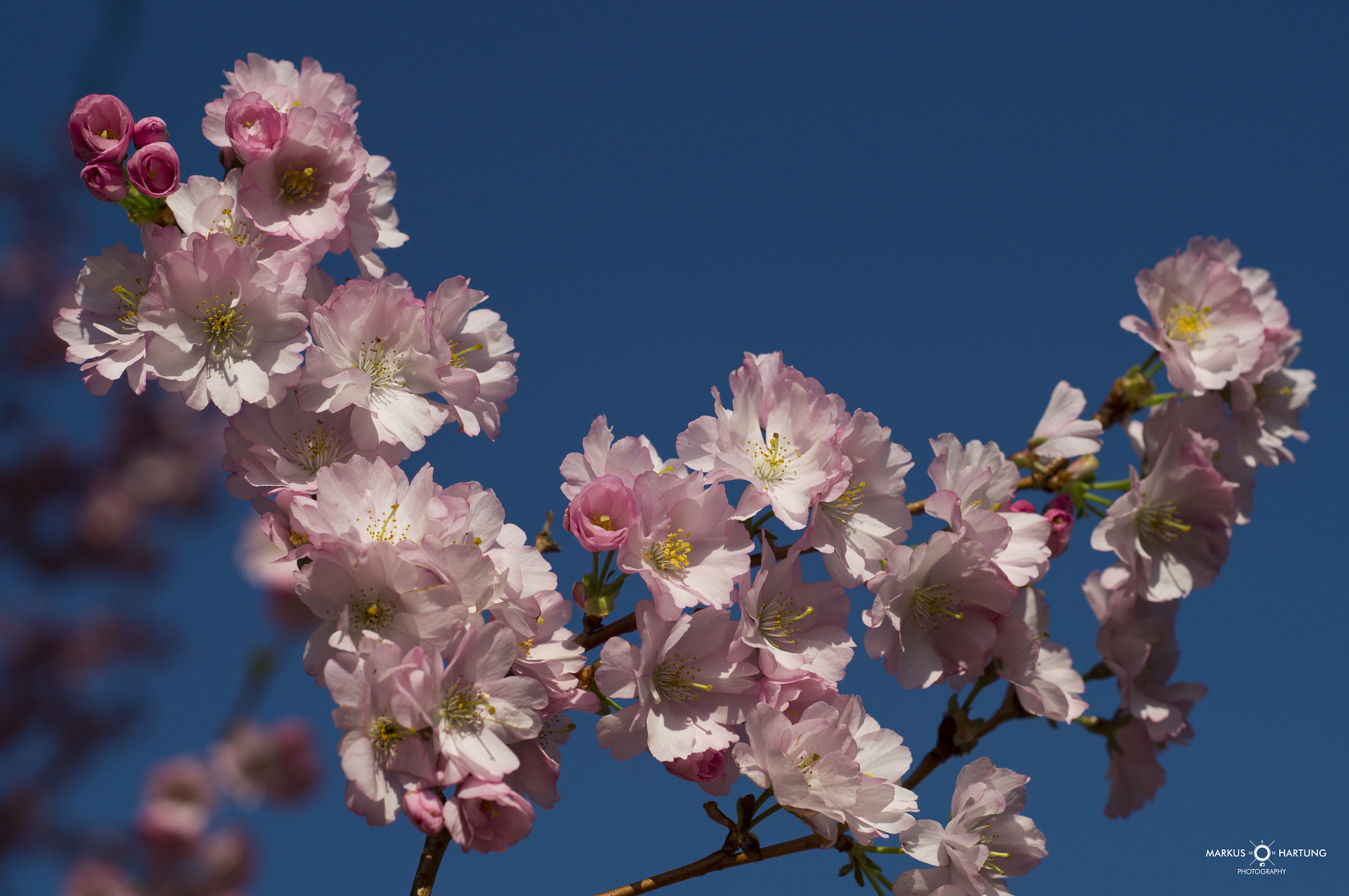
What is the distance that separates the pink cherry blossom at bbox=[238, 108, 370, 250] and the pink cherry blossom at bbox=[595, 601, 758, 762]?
971 millimetres

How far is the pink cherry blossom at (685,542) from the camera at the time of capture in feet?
5.87

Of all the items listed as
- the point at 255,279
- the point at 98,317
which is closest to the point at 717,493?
the point at 255,279

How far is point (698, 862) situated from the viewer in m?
1.87

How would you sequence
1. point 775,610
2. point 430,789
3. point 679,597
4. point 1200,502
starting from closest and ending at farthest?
point 430,789, point 679,597, point 775,610, point 1200,502

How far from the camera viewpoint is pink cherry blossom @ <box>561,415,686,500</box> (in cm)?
187

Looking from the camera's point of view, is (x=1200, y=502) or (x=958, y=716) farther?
(x=1200, y=502)

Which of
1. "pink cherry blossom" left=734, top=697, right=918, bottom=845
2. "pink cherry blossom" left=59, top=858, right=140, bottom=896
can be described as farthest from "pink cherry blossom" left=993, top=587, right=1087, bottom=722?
"pink cherry blossom" left=59, top=858, right=140, bottom=896

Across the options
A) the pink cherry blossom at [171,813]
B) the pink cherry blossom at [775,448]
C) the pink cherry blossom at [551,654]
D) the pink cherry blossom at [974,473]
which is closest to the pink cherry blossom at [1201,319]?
the pink cherry blossom at [974,473]

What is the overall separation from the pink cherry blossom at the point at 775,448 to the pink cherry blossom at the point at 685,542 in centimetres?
5

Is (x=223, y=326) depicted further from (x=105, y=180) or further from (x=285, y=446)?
(x=105, y=180)

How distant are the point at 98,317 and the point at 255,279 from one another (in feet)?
1.00

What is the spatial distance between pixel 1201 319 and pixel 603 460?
181 cm

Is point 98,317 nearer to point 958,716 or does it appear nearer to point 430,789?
point 430,789

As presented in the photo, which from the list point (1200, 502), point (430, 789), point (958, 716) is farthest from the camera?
point (1200, 502)
